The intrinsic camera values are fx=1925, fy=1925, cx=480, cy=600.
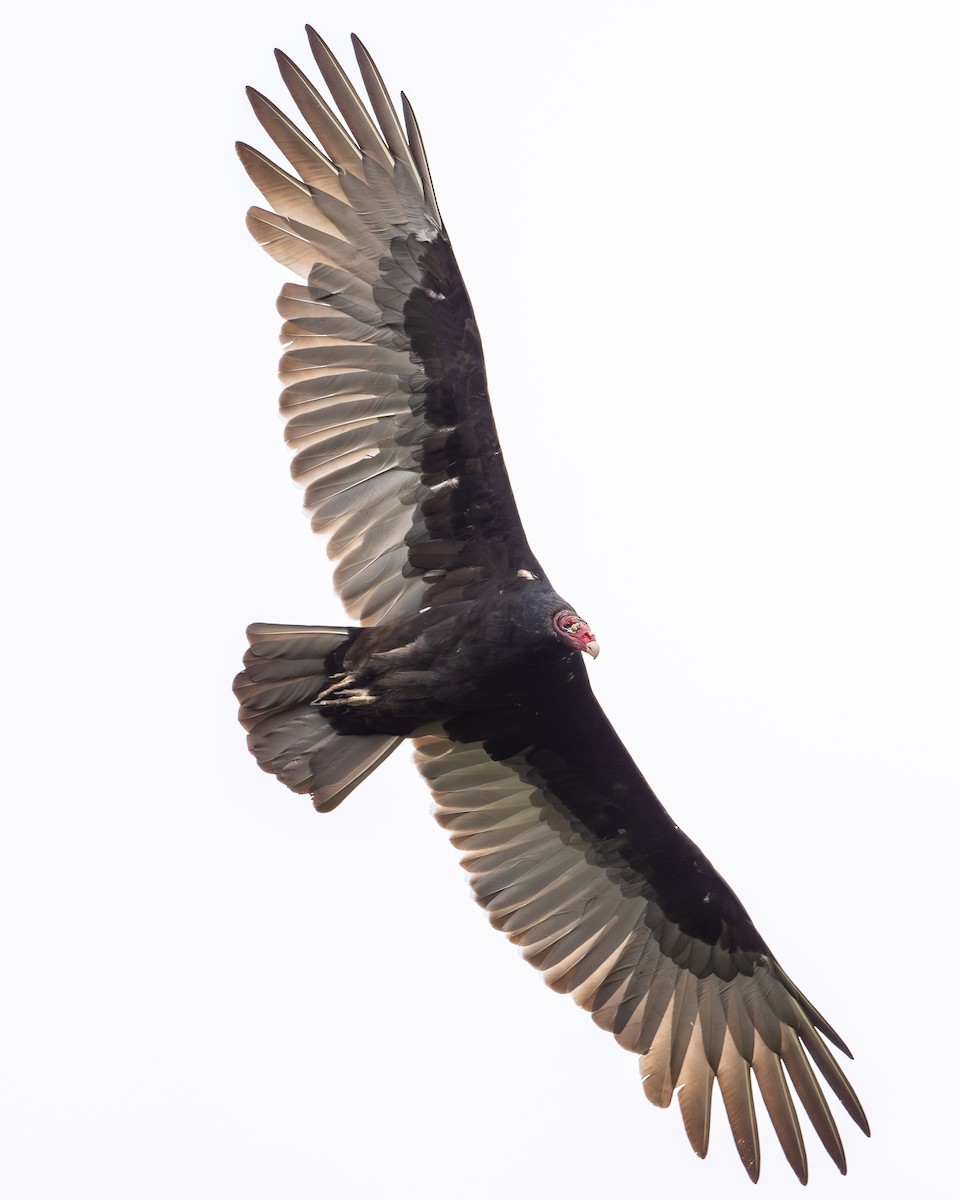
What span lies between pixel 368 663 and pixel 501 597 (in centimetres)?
69

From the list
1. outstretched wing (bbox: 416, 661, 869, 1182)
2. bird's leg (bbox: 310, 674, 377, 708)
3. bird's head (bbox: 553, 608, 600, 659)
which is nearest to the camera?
bird's head (bbox: 553, 608, 600, 659)

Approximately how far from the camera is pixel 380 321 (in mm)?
8719

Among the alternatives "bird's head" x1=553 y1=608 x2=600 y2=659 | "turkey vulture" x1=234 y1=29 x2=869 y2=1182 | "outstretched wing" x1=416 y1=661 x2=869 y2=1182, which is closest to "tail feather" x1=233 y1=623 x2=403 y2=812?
"turkey vulture" x1=234 y1=29 x2=869 y2=1182

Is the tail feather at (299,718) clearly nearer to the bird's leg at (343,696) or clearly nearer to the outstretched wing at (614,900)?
the bird's leg at (343,696)

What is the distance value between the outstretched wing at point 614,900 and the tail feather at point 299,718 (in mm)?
511

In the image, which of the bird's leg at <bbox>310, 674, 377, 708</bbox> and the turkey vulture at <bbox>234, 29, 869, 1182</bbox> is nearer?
the turkey vulture at <bbox>234, 29, 869, 1182</bbox>

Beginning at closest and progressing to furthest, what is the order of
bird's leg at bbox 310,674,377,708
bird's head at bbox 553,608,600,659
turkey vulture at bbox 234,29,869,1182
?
bird's head at bbox 553,608,600,659, turkey vulture at bbox 234,29,869,1182, bird's leg at bbox 310,674,377,708

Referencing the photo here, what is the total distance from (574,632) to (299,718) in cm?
146

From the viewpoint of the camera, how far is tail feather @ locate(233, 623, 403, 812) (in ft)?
28.8

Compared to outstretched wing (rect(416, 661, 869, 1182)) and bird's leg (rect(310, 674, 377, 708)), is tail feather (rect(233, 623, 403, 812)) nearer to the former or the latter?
bird's leg (rect(310, 674, 377, 708))

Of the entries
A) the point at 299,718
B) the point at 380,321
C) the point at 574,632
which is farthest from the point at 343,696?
the point at 380,321

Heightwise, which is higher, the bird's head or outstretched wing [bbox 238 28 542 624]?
outstretched wing [bbox 238 28 542 624]

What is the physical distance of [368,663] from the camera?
28.6 feet

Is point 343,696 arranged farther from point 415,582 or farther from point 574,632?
point 574,632
